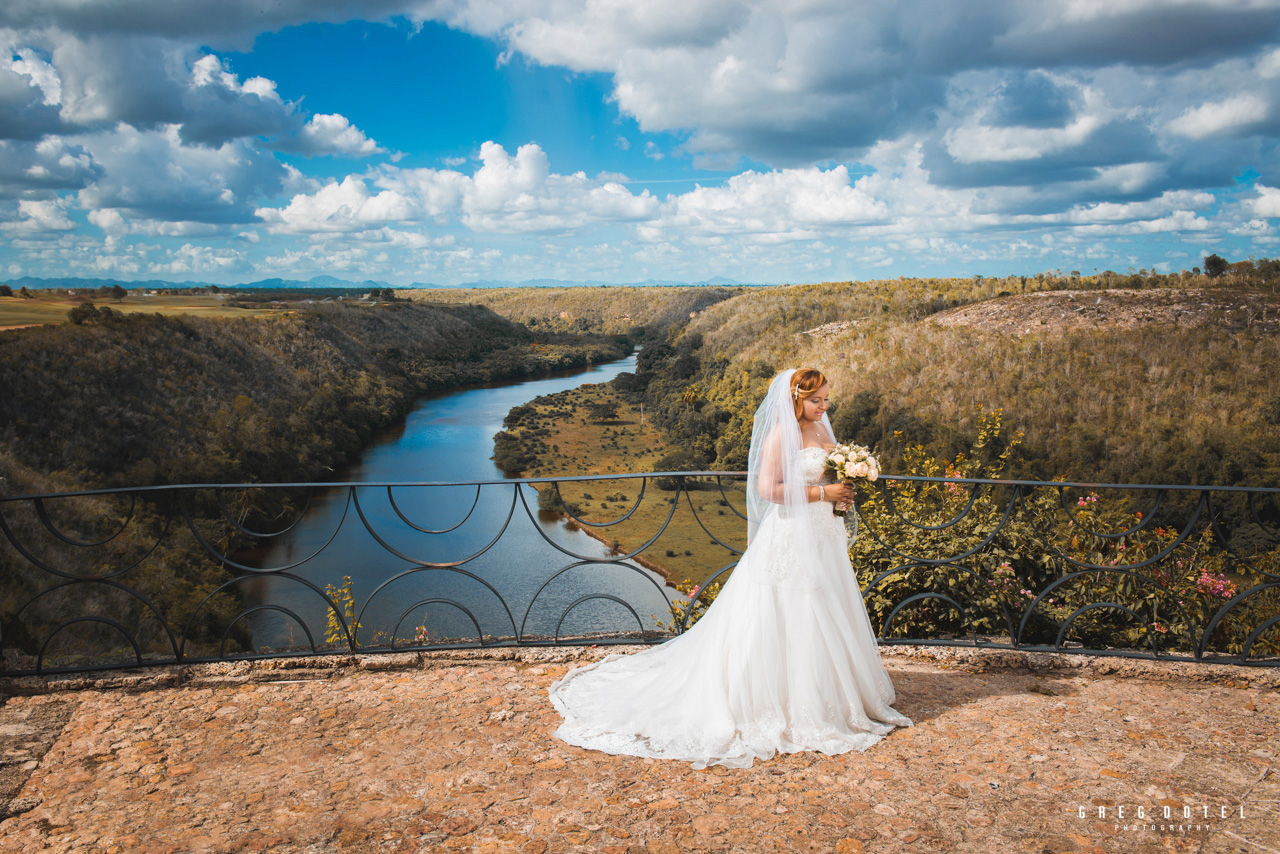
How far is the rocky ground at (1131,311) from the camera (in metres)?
40.8

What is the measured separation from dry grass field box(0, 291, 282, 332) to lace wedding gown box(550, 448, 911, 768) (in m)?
50.7

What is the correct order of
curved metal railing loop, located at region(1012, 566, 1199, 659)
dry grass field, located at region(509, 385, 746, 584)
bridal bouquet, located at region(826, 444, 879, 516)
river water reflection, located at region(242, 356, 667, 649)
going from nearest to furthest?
bridal bouquet, located at region(826, 444, 879, 516) → curved metal railing loop, located at region(1012, 566, 1199, 659) → river water reflection, located at region(242, 356, 667, 649) → dry grass field, located at region(509, 385, 746, 584)

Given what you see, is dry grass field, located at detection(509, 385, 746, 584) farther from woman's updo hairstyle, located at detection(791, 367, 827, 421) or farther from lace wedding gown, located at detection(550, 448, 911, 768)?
woman's updo hairstyle, located at detection(791, 367, 827, 421)

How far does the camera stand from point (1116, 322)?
1702 inches

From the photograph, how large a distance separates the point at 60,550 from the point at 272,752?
33345mm

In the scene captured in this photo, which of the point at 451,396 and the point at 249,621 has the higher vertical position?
the point at 451,396

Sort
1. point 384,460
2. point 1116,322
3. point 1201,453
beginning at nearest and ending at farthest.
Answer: point 1201,453
point 1116,322
point 384,460

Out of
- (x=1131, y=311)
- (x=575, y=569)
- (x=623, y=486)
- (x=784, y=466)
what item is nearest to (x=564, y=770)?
(x=784, y=466)

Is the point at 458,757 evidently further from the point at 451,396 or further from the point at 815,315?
the point at 451,396

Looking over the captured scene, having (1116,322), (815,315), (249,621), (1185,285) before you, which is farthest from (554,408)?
(1185,285)

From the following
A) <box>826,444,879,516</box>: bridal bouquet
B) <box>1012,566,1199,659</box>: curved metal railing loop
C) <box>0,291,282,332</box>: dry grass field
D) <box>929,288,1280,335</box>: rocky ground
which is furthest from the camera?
<box>0,291,282,332</box>: dry grass field

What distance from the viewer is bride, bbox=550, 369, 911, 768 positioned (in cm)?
278

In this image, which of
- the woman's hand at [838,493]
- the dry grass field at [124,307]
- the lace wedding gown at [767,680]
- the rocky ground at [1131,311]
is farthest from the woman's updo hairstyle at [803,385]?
the dry grass field at [124,307]

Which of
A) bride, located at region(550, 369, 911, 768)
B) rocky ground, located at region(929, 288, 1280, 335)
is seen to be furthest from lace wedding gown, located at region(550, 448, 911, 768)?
rocky ground, located at region(929, 288, 1280, 335)
